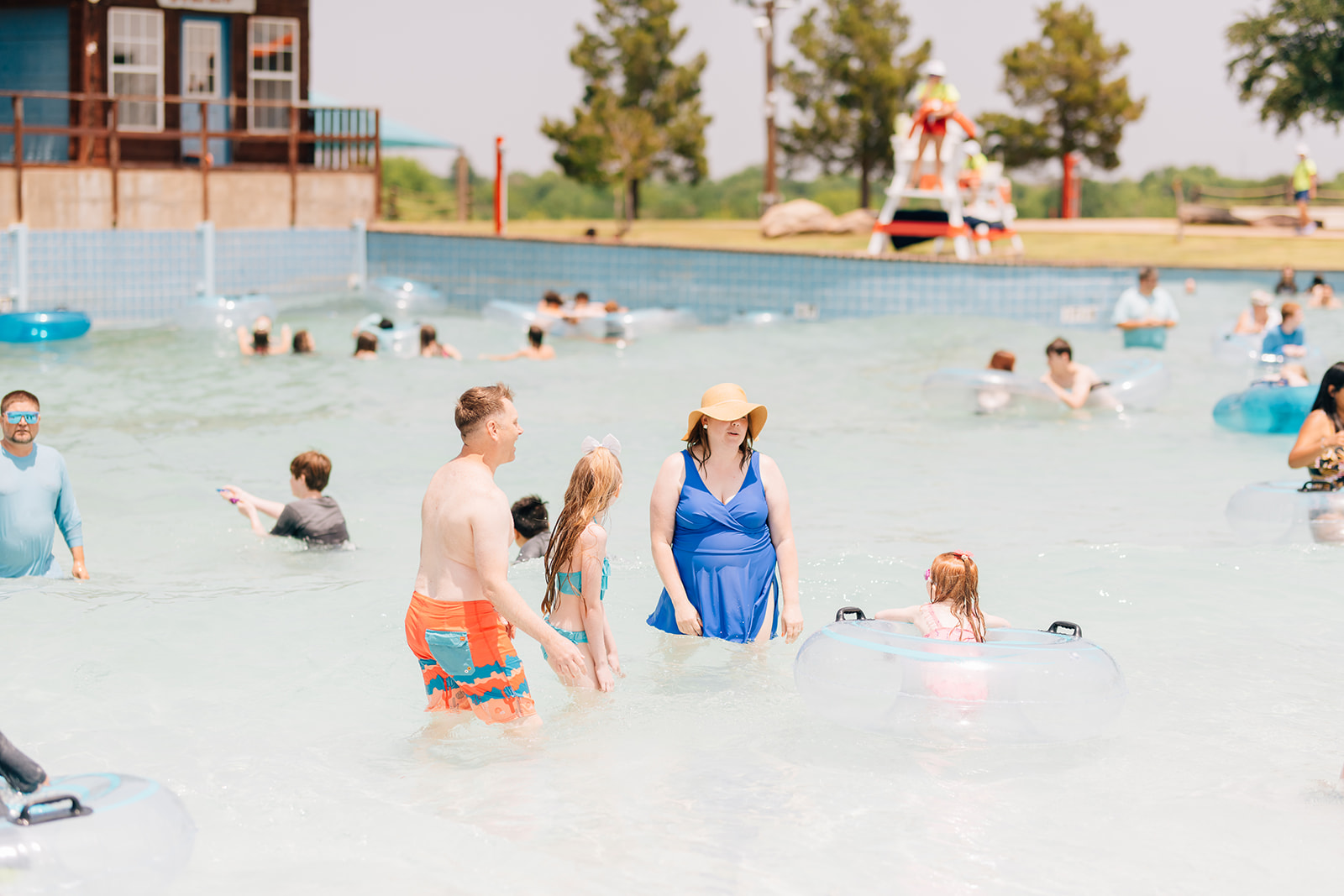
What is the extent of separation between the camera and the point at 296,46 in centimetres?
2305

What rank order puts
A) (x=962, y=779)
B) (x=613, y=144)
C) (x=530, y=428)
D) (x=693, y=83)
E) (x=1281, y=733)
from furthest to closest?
1. (x=693, y=83)
2. (x=613, y=144)
3. (x=530, y=428)
4. (x=1281, y=733)
5. (x=962, y=779)

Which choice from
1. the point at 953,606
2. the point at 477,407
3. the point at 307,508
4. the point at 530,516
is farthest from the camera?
the point at 307,508

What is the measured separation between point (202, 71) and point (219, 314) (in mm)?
6843

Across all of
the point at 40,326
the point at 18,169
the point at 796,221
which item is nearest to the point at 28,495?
the point at 40,326

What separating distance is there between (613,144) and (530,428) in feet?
73.8

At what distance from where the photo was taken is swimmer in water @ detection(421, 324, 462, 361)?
1494 centimetres

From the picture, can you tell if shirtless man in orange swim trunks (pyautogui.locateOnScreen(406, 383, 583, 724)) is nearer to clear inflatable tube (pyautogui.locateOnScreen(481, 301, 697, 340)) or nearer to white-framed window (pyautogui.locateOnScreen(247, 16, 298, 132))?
clear inflatable tube (pyautogui.locateOnScreen(481, 301, 697, 340))

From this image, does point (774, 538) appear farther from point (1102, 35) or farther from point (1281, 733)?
point (1102, 35)

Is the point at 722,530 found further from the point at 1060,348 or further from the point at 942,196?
the point at 942,196

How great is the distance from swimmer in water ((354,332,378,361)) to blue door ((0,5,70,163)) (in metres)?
9.39

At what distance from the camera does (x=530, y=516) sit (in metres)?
6.40

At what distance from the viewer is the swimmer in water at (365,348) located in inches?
585

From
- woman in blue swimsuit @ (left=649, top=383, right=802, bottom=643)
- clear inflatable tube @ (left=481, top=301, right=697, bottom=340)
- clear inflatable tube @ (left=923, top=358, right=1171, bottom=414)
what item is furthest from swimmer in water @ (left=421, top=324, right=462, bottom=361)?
woman in blue swimsuit @ (left=649, top=383, right=802, bottom=643)


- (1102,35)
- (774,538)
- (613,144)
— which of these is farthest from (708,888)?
(1102,35)
